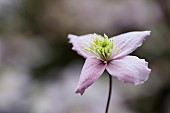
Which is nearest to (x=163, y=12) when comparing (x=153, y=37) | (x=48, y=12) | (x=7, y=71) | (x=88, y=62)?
(x=153, y=37)

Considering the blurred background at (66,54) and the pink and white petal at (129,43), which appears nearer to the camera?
the pink and white petal at (129,43)

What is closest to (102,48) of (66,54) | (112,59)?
(112,59)

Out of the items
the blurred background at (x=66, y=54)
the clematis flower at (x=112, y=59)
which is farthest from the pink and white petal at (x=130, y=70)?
the blurred background at (x=66, y=54)

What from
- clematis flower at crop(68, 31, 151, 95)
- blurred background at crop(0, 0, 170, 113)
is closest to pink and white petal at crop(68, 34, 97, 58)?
clematis flower at crop(68, 31, 151, 95)

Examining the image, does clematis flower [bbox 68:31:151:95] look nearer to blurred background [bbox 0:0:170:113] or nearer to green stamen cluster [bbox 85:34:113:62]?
green stamen cluster [bbox 85:34:113:62]

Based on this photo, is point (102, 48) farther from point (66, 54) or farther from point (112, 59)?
point (66, 54)

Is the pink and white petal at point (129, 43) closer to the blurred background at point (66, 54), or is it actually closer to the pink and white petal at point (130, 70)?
the pink and white petal at point (130, 70)
